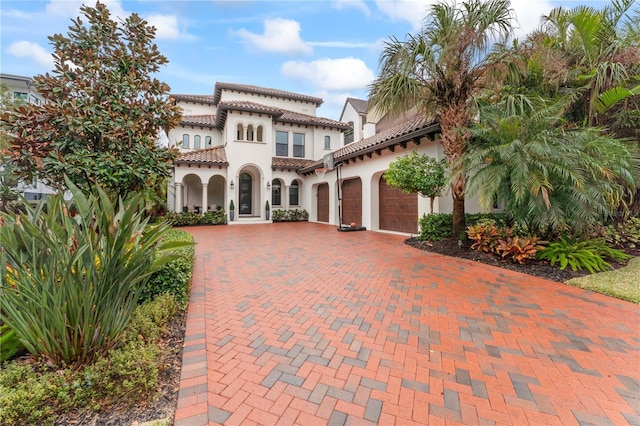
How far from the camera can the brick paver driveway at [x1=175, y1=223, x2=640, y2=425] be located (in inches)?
86.0

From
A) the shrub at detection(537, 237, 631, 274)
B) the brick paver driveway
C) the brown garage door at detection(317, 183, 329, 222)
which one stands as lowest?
the brick paver driveway

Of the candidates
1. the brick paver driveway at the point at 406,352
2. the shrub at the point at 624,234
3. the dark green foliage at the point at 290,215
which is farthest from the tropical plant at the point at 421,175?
the dark green foliage at the point at 290,215

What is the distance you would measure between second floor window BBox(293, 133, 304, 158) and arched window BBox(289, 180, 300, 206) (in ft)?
7.63

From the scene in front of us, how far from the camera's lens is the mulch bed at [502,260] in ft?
19.3

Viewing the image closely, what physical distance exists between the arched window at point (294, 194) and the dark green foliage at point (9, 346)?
59.3 ft

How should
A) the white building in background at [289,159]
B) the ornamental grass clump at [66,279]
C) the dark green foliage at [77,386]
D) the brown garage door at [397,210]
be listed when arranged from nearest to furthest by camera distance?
1. the dark green foliage at [77,386]
2. the ornamental grass clump at [66,279]
3. the brown garage door at [397,210]
4. the white building in background at [289,159]

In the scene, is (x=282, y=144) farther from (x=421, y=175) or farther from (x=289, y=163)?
(x=421, y=175)

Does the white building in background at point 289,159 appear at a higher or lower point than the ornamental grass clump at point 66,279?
higher

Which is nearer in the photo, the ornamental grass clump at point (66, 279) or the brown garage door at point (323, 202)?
the ornamental grass clump at point (66, 279)

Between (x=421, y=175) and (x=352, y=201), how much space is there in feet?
21.8

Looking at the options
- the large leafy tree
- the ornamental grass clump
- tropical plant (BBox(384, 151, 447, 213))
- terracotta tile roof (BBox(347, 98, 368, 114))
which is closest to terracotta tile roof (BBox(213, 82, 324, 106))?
terracotta tile roof (BBox(347, 98, 368, 114))

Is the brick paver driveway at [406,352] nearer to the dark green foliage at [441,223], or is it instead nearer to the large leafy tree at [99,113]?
the large leafy tree at [99,113]

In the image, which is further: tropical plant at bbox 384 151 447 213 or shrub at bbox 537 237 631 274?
tropical plant at bbox 384 151 447 213

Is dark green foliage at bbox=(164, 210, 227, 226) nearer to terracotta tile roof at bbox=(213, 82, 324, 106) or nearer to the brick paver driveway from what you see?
terracotta tile roof at bbox=(213, 82, 324, 106)
